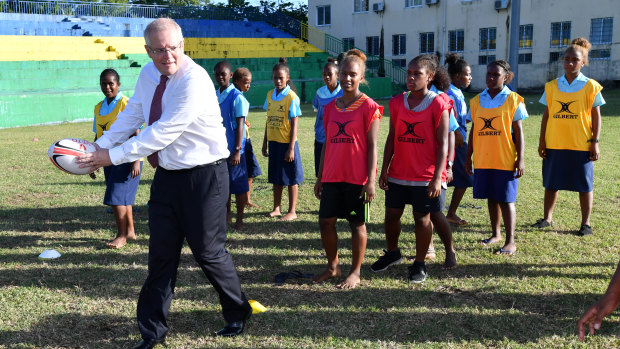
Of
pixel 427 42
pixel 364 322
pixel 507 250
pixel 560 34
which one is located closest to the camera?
pixel 364 322

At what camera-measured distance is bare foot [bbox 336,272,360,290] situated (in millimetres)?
4422

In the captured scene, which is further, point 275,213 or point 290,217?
point 275,213

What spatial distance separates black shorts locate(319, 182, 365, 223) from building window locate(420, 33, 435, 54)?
1188 inches

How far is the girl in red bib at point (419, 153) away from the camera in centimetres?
438

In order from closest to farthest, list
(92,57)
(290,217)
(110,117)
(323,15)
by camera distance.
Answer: (110,117) → (290,217) → (92,57) → (323,15)

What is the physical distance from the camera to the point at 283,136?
6688 millimetres

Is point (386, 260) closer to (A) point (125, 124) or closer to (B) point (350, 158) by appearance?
(B) point (350, 158)

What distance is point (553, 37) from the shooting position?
28359mm

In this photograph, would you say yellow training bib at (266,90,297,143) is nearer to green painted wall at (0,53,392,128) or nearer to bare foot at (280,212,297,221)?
bare foot at (280,212,297,221)

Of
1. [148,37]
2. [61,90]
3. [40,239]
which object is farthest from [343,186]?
[61,90]

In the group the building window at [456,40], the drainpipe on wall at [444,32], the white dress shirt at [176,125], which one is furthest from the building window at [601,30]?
the white dress shirt at [176,125]

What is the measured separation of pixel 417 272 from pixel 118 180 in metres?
3.01

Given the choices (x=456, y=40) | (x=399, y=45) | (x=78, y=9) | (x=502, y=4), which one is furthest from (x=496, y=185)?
(x=78, y=9)

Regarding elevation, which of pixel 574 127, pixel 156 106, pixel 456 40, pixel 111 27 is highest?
pixel 111 27
